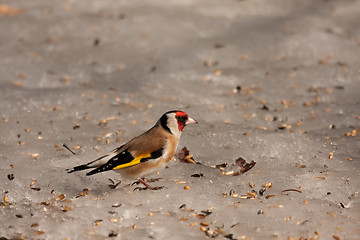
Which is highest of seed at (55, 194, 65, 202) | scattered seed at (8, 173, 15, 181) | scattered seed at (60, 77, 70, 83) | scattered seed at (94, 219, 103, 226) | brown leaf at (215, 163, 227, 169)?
scattered seed at (60, 77, 70, 83)

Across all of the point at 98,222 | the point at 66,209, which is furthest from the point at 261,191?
the point at 66,209

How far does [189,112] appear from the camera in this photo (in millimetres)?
7324

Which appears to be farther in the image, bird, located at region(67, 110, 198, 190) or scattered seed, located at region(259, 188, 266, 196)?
scattered seed, located at region(259, 188, 266, 196)

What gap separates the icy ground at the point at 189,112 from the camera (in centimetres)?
481

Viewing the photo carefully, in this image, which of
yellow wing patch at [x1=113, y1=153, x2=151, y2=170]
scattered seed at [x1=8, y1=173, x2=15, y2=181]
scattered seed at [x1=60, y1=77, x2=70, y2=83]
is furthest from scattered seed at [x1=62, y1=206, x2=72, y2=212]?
scattered seed at [x1=60, y1=77, x2=70, y2=83]

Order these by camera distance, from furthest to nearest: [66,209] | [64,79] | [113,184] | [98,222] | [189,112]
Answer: [64,79] → [189,112] → [113,184] → [66,209] → [98,222]

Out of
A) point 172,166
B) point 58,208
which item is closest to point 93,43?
point 172,166

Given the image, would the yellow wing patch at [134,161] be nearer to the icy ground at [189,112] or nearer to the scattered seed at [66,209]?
the icy ground at [189,112]

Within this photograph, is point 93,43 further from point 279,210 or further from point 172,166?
point 279,210

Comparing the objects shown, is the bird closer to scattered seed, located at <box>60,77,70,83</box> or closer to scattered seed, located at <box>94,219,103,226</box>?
scattered seed, located at <box>94,219,103,226</box>

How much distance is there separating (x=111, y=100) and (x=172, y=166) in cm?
215

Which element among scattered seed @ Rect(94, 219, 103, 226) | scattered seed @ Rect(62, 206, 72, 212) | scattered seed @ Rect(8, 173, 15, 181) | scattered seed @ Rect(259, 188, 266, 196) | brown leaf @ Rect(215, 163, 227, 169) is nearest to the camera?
scattered seed @ Rect(94, 219, 103, 226)

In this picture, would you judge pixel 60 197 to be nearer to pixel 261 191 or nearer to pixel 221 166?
pixel 221 166

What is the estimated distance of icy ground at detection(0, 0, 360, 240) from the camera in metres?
4.81
